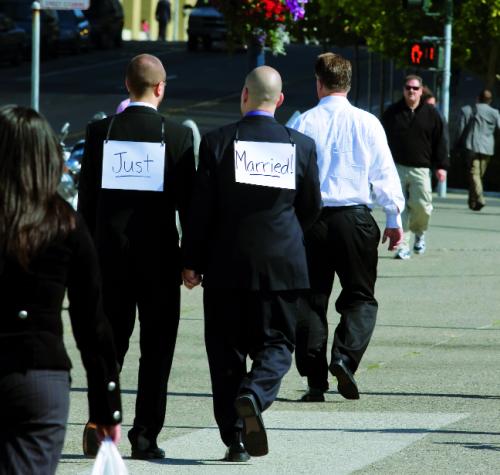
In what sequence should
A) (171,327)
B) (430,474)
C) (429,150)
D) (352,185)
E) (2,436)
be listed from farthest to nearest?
(429,150) < (352,185) < (171,327) < (430,474) < (2,436)

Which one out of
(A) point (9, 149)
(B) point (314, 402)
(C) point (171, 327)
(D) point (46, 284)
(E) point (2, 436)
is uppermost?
(A) point (9, 149)

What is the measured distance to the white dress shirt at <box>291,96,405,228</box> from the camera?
8.36m

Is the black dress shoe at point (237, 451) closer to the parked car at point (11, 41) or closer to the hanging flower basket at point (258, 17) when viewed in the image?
the hanging flower basket at point (258, 17)

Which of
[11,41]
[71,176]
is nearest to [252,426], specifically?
[71,176]

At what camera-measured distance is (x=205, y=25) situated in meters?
56.6

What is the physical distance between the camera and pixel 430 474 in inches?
259

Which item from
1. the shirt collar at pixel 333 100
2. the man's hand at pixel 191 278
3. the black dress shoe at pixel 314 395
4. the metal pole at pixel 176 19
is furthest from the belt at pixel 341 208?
the metal pole at pixel 176 19

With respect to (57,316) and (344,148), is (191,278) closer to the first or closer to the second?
(344,148)

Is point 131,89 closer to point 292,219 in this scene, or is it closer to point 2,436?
point 292,219

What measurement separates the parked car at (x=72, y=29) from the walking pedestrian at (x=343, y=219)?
4552 cm

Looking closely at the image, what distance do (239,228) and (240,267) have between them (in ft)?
0.57

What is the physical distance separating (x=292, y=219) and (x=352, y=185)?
4.43 ft

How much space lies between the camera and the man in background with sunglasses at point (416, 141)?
50.4 ft

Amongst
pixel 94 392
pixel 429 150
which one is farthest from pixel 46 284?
pixel 429 150
